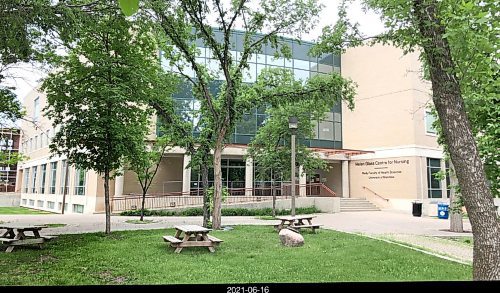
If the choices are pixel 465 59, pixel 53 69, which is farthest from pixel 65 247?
pixel 465 59

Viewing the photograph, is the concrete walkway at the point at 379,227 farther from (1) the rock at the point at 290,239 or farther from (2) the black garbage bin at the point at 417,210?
(1) the rock at the point at 290,239

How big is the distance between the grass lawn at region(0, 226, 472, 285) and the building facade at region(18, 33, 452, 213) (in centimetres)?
234

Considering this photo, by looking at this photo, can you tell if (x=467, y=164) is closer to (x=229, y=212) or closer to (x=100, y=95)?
(x=100, y=95)

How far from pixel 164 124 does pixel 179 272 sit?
6538 millimetres

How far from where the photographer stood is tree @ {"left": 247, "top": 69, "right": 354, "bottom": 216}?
345 inches

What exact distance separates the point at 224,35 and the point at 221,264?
534 centimetres

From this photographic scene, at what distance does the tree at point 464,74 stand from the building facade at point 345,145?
6.00 ft

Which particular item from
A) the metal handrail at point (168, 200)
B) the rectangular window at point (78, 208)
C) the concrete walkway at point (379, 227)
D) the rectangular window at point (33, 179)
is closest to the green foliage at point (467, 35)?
the concrete walkway at point (379, 227)

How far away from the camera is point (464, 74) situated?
297 centimetres

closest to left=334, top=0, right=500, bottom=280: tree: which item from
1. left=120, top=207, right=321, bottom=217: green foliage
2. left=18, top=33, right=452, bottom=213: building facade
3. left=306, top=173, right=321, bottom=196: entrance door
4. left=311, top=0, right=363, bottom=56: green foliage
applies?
left=311, top=0, right=363, bottom=56: green foliage

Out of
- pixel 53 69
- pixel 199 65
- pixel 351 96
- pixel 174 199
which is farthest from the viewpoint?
pixel 174 199

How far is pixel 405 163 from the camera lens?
13.9m

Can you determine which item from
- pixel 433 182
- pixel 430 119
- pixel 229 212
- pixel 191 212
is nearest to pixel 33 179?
pixel 191 212

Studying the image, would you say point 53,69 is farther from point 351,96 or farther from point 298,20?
point 351,96
